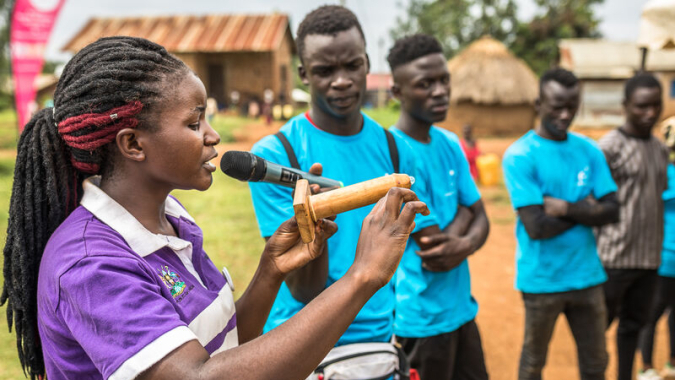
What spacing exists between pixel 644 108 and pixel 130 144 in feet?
11.9

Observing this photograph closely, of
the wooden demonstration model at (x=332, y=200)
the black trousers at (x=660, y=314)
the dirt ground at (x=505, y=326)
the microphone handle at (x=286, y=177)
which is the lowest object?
the dirt ground at (x=505, y=326)

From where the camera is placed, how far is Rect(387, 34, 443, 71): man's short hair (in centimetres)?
294

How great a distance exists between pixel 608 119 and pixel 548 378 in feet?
67.6

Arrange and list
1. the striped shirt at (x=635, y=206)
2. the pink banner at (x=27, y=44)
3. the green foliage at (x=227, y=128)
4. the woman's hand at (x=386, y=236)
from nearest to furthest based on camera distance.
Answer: the woman's hand at (x=386, y=236)
the striped shirt at (x=635, y=206)
the pink banner at (x=27, y=44)
the green foliage at (x=227, y=128)

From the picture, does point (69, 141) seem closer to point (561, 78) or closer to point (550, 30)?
point (561, 78)

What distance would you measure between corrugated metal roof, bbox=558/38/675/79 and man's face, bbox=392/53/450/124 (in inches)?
803

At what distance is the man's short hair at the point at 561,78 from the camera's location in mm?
3223

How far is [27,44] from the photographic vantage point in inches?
288

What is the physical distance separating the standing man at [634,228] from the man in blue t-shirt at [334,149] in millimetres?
1930

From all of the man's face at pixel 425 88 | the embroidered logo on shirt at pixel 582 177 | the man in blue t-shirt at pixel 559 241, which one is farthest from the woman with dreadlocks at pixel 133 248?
the embroidered logo on shirt at pixel 582 177

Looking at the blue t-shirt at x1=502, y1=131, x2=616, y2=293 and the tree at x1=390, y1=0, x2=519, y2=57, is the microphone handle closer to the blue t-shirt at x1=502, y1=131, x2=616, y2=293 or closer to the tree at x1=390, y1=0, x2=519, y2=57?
the blue t-shirt at x1=502, y1=131, x2=616, y2=293

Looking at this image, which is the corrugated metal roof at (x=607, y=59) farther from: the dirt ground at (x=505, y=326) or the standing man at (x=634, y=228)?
the standing man at (x=634, y=228)

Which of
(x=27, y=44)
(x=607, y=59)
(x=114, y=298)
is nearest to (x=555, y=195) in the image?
(x=114, y=298)

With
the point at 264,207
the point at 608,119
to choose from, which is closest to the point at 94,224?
the point at 264,207
